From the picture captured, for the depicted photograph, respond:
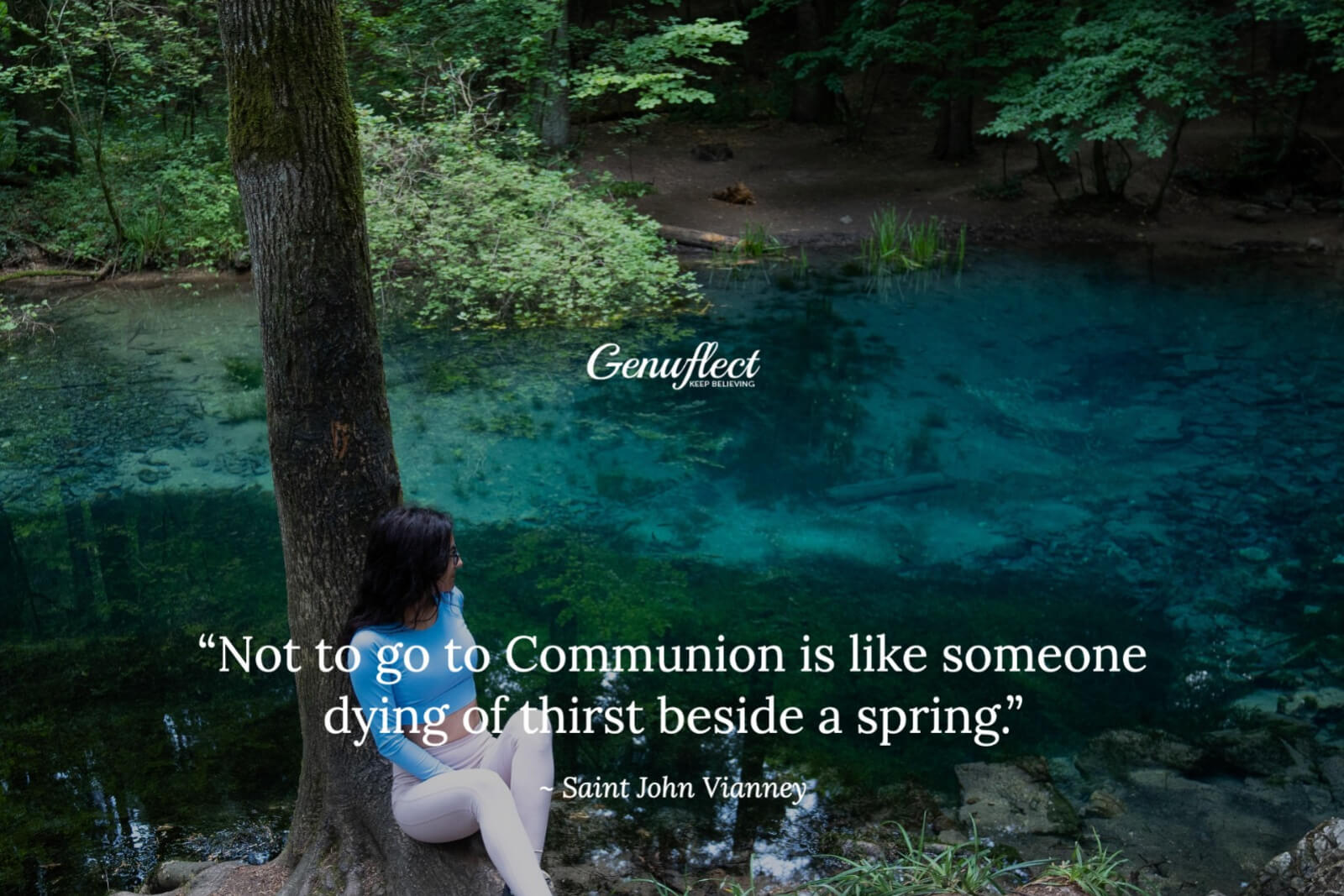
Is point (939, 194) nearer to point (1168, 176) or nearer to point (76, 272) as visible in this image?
point (1168, 176)

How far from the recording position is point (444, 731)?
2.87 metres

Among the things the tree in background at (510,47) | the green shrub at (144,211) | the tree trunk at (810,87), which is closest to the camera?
the tree in background at (510,47)

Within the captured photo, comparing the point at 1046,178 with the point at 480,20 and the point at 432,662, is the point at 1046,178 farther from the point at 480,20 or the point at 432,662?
the point at 432,662

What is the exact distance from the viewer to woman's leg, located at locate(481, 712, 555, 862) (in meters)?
2.86

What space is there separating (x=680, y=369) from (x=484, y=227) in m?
2.44

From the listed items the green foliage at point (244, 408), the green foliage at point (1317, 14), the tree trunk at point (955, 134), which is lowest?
the green foliage at point (244, 408)

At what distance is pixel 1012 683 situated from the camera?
5.76m

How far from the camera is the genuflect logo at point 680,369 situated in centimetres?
1024

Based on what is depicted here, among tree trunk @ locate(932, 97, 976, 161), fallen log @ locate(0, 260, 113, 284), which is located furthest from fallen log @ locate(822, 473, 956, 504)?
tree trunk @ locate(932, 97, 976, 161)

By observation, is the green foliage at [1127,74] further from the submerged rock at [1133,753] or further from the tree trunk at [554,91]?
the submerged rock at [1133,753]

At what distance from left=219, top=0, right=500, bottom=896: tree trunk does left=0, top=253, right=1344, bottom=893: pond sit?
1333 mm

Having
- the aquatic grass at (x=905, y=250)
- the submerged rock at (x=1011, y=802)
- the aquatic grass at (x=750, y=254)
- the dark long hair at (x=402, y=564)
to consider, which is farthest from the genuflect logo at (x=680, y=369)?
the dark long hair at (x=402, y=564)

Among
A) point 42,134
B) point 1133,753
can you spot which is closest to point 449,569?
point 1133,753

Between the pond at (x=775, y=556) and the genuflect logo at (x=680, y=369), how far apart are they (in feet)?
0.55
